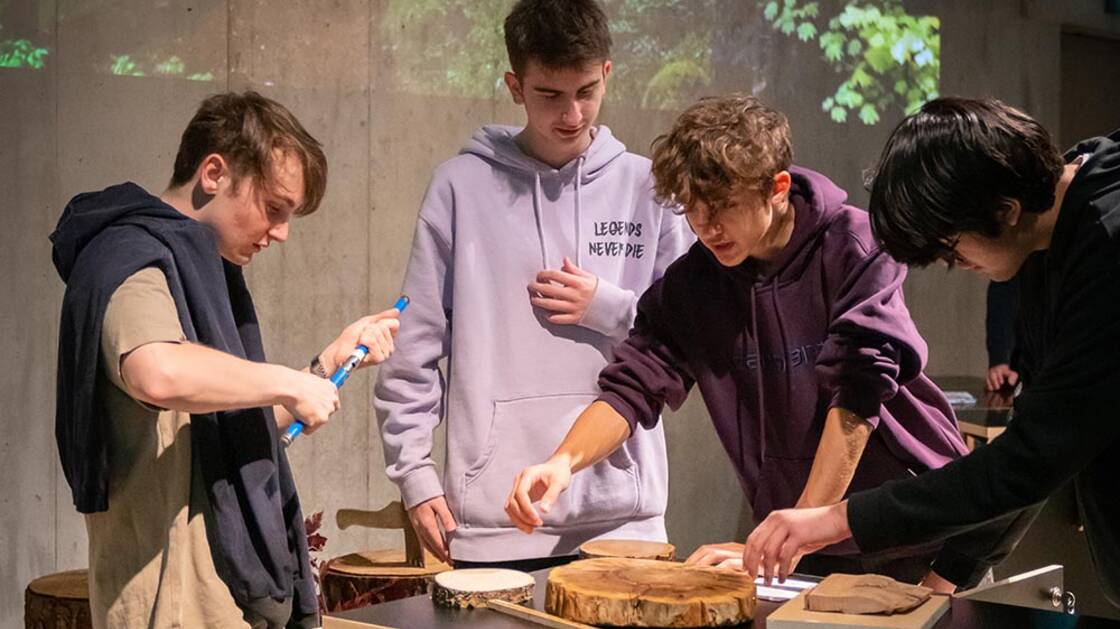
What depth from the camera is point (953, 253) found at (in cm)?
183

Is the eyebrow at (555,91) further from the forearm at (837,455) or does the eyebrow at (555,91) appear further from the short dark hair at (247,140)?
the forearm at (837,455)

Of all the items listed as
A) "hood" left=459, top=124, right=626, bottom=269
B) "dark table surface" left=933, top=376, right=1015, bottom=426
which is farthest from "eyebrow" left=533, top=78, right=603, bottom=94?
"dark table surface" left=933, top=376, right=1015, bottom=426

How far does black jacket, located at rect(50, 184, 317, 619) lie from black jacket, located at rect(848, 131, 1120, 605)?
101cm

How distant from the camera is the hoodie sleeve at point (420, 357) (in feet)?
9.32

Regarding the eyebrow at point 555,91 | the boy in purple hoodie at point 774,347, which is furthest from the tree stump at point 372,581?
the eyebrow at point 555,91

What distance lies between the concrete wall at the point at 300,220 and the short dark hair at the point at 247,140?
1797 mm

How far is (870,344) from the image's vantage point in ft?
7.22

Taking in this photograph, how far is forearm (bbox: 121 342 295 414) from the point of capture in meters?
2.04

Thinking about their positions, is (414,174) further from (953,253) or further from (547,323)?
(953,253)

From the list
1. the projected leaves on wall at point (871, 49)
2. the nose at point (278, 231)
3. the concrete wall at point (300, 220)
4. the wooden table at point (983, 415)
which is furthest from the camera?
the projected leaves on wall at point (871, 49)

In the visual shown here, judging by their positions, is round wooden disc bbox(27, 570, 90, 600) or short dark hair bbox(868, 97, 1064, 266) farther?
round wooden disc bbox(27, 570, 90, 600)

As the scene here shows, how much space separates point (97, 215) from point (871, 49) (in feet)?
15.3

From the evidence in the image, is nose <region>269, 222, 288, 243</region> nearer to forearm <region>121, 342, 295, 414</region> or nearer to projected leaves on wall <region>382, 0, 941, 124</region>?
forearm <region>121, 342, 295, 414</region>

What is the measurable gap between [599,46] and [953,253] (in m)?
1.21
